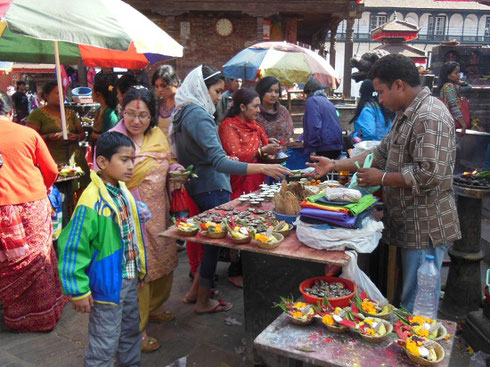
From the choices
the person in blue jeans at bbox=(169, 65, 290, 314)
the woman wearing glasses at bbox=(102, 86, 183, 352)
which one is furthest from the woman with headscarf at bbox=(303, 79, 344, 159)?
the woman wearing glasses at bbox=(102, 86, 183, 352)

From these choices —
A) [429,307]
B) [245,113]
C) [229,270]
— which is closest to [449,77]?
[245,113]

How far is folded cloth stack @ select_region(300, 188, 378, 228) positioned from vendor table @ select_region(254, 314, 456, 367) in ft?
1.91

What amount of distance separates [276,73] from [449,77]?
3.09 metres

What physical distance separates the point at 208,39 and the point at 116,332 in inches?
528

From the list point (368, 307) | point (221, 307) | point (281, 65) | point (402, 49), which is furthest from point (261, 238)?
point (402, 49)

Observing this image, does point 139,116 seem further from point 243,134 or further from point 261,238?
point 243,134

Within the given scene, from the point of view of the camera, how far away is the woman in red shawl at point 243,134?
4223 mm

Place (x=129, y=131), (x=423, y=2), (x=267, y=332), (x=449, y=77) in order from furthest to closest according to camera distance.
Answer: (x=423, y=2)
(x=449, y=77)
(x=129, y=131)
(x=267, y=332)

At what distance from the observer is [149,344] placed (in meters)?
3.17

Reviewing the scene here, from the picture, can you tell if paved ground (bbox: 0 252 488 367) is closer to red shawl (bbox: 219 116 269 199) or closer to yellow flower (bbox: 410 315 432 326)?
red shawl (bbox: 219 116 269 199)

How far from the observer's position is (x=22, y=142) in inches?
128

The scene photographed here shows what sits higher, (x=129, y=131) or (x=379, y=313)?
(x=129, y=131)

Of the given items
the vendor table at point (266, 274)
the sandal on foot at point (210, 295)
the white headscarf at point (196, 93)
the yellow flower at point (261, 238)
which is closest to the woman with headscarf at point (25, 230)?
the sandal on foot at point (210, 295)

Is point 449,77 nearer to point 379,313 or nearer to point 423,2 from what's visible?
point 379,313
